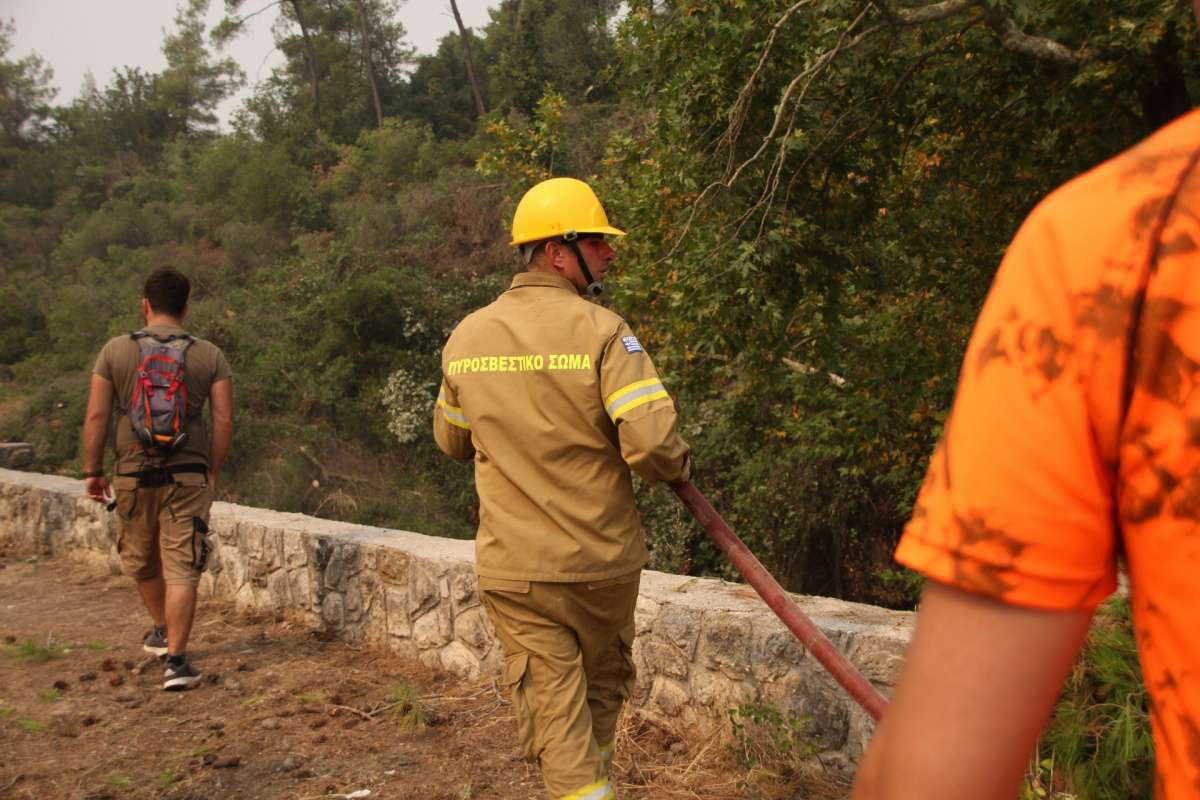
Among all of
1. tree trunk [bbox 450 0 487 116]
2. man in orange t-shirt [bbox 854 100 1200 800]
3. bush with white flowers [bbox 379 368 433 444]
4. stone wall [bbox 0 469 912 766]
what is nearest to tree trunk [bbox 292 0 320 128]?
tree trunk [bbox 450 0 487 116]

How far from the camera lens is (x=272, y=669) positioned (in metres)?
5.66

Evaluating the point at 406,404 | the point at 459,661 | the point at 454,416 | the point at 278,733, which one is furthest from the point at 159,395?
the point at 406,404

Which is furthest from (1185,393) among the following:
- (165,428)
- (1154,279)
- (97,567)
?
(97,567)

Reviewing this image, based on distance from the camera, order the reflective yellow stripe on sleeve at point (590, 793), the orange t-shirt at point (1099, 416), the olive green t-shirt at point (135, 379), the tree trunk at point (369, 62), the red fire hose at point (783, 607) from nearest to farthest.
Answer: the orange t-shirt at point (1099, 416)
the red fire hose at point (783, 607)
the reflective yellow stripe on sleeve at point (590, 793)
the olive green t-shirt at point (135, 379)
the tree trunk at point (369, 62)

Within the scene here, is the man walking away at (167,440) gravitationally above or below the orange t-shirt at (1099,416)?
below

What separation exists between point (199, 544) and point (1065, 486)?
5.28m

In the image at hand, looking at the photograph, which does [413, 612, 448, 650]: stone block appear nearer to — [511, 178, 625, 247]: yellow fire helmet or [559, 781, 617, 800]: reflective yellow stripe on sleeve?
[559, 781, 617, 800]: reflective yellow stripe on sleeve

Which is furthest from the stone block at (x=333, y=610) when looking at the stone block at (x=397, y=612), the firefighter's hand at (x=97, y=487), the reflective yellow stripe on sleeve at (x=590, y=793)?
the reflective yellow stripe on sleeve at (x=590, y=793)

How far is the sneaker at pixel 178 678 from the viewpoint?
536 cm

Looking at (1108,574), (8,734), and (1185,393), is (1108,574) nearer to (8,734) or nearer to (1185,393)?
(1185,393)

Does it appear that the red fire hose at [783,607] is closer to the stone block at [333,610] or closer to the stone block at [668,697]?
the stone block at [668,697]

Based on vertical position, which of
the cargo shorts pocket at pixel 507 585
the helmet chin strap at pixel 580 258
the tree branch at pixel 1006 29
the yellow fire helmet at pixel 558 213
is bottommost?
the cargo shorts pocket at pixel 507 585

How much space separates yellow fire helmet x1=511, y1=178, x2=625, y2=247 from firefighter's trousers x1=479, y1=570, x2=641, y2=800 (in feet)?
3.48

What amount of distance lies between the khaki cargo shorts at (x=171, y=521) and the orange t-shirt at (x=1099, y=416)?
520 cm
